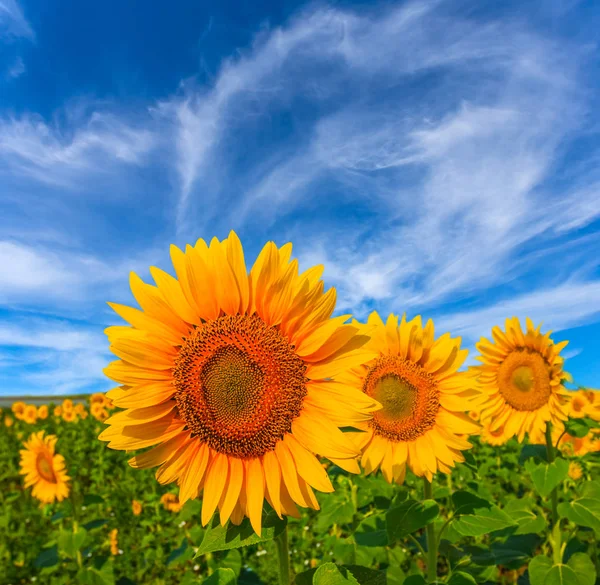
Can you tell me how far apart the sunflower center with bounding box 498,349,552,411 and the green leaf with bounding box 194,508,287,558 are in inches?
134

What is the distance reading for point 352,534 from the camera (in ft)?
10.8

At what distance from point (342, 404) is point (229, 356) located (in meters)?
0.47

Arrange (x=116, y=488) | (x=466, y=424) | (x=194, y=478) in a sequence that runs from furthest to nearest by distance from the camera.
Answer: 1. (x=116, y=488)
2. (x=466, y=424)
3. (x=194, y=478)

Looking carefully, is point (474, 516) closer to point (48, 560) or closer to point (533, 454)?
point (533, 454)

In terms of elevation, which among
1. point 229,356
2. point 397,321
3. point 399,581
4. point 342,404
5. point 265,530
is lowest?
point 399,581

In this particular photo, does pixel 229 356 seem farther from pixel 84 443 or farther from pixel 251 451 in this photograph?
pixel 84 443

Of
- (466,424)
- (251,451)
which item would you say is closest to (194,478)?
(251,451)

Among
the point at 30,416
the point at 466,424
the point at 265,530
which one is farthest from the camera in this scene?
the point at 30,416

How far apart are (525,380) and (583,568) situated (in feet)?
5.21

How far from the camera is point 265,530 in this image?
1849 mm

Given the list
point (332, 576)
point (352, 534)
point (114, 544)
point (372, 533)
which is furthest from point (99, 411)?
point (332, 576)

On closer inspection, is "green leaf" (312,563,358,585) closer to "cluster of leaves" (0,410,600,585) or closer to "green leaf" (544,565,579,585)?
"cluster of leaves" (0,410,600,585)

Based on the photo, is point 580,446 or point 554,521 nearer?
point 554,521

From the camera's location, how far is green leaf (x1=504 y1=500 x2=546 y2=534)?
365 centimetres
